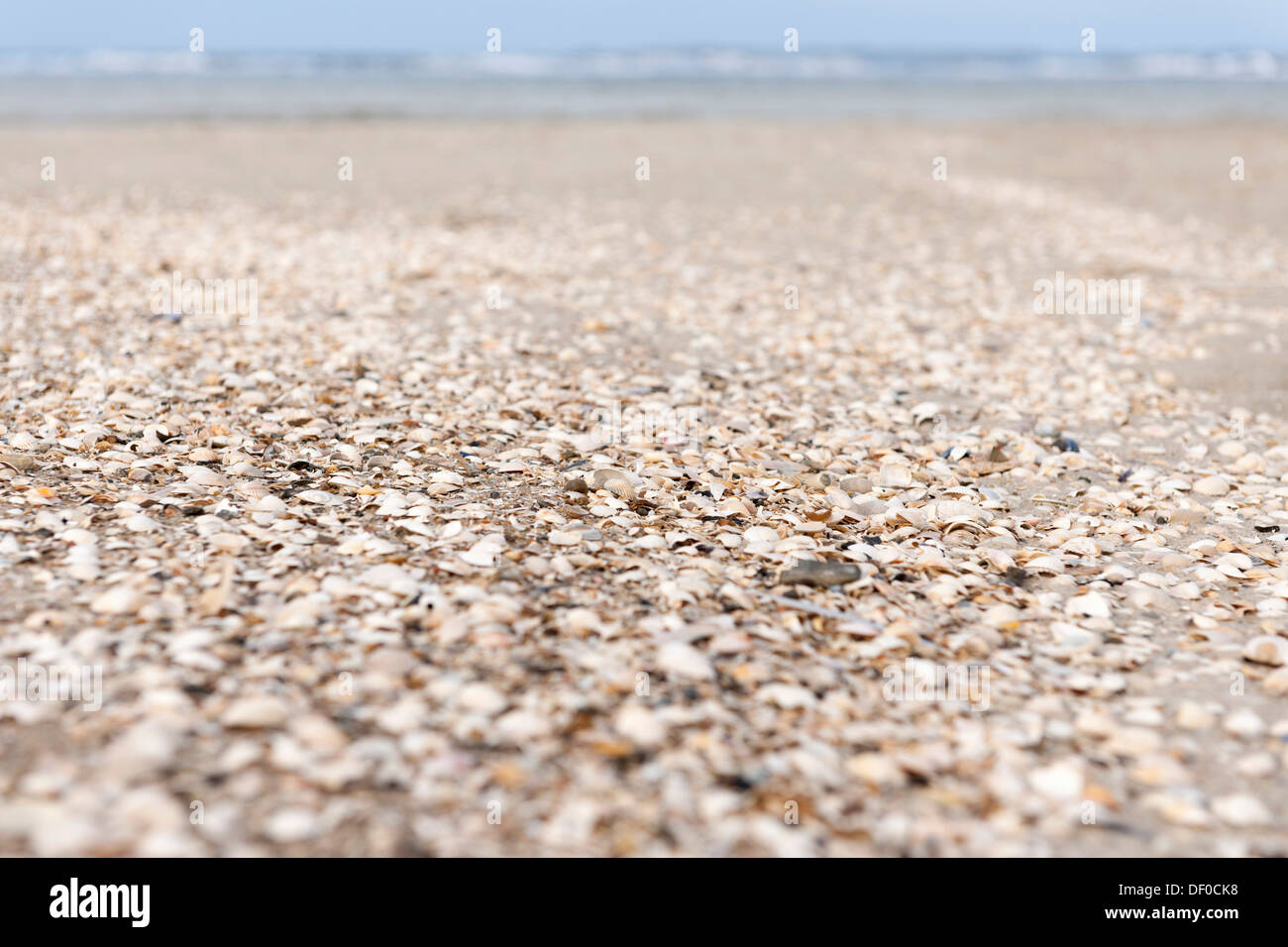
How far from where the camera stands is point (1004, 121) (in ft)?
88.2

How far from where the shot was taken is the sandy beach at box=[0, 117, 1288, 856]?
304cm

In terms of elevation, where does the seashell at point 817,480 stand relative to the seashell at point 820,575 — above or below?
above

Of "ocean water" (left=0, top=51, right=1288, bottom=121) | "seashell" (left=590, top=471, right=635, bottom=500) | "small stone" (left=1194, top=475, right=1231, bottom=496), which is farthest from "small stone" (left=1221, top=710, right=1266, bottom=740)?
"ocean water" (left=0, top=51, right=1288, bottom=121)

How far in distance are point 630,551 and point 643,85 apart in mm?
36455

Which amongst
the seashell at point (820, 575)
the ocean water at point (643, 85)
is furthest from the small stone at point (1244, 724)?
the ocean water at point (643, 85)

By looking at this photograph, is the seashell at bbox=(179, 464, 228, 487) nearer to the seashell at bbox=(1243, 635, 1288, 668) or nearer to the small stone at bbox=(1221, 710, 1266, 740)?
the small stone at bbox=(1221, 710, 1266, 740)

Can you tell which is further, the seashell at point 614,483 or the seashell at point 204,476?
the seashell at point 614,483

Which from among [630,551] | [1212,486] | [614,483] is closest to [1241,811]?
[630,551]

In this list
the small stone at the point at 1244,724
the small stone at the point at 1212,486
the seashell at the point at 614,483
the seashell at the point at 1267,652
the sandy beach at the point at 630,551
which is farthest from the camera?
the small stone at the point at 1212,486

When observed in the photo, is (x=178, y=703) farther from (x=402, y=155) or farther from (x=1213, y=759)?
(x=402, y=155)

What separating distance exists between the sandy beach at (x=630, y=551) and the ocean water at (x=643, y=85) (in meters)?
18.7

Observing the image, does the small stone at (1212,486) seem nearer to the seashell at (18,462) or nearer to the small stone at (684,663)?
the small stone at (684,663)

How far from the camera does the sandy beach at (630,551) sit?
304 cm
